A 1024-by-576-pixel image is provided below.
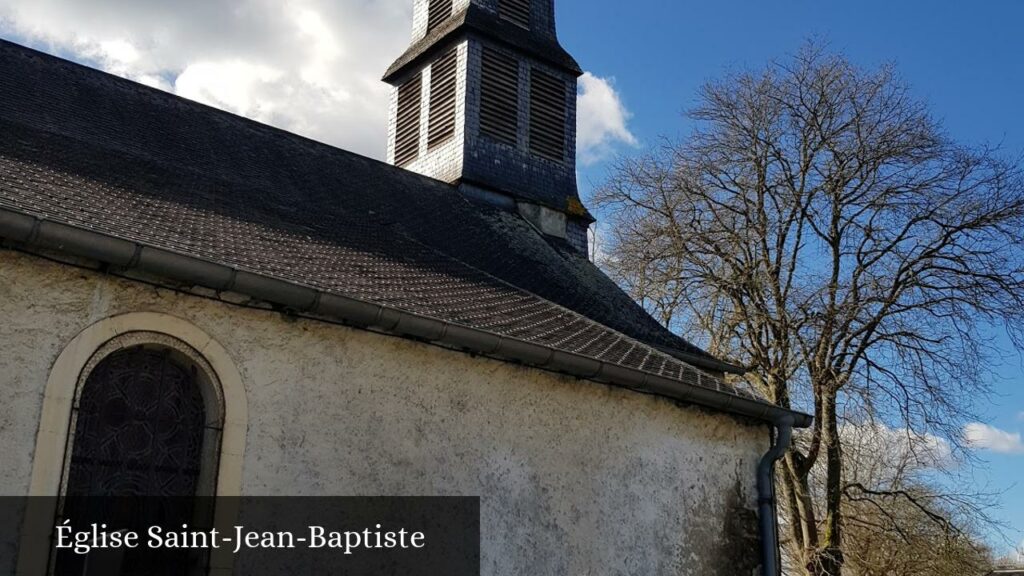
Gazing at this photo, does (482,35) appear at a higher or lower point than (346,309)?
higher

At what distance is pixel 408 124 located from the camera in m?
15.6

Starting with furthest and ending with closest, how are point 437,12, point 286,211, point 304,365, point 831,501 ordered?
point 437,12, point 831,501, point 286,211, point 304,365

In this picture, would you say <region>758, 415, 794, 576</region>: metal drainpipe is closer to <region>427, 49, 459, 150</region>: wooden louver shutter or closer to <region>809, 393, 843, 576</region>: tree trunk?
<region>809, 393, 843, 576</region>: tree trunk

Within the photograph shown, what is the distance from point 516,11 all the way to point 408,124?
2.66 meters

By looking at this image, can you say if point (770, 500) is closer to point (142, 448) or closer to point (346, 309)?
point (346, 309)

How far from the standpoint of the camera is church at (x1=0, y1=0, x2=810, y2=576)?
5.60 meters

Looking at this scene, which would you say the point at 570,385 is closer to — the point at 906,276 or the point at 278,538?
the point at 278,538

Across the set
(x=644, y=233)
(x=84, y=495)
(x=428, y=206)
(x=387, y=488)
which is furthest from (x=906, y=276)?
(x=84, y=495)

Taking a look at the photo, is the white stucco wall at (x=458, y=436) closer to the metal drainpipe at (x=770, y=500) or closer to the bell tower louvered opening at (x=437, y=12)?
the metal drainpipe at (x=770, y=500)

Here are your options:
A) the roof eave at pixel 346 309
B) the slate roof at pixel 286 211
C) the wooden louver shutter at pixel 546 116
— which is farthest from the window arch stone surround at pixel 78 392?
the wooden louver shutter at pixel 546 116

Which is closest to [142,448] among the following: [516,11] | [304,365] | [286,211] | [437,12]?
[304,365]

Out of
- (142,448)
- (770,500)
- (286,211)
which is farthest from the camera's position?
(286,211)

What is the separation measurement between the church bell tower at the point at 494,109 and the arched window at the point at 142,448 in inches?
322

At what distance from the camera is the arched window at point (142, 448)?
5.55 meters
